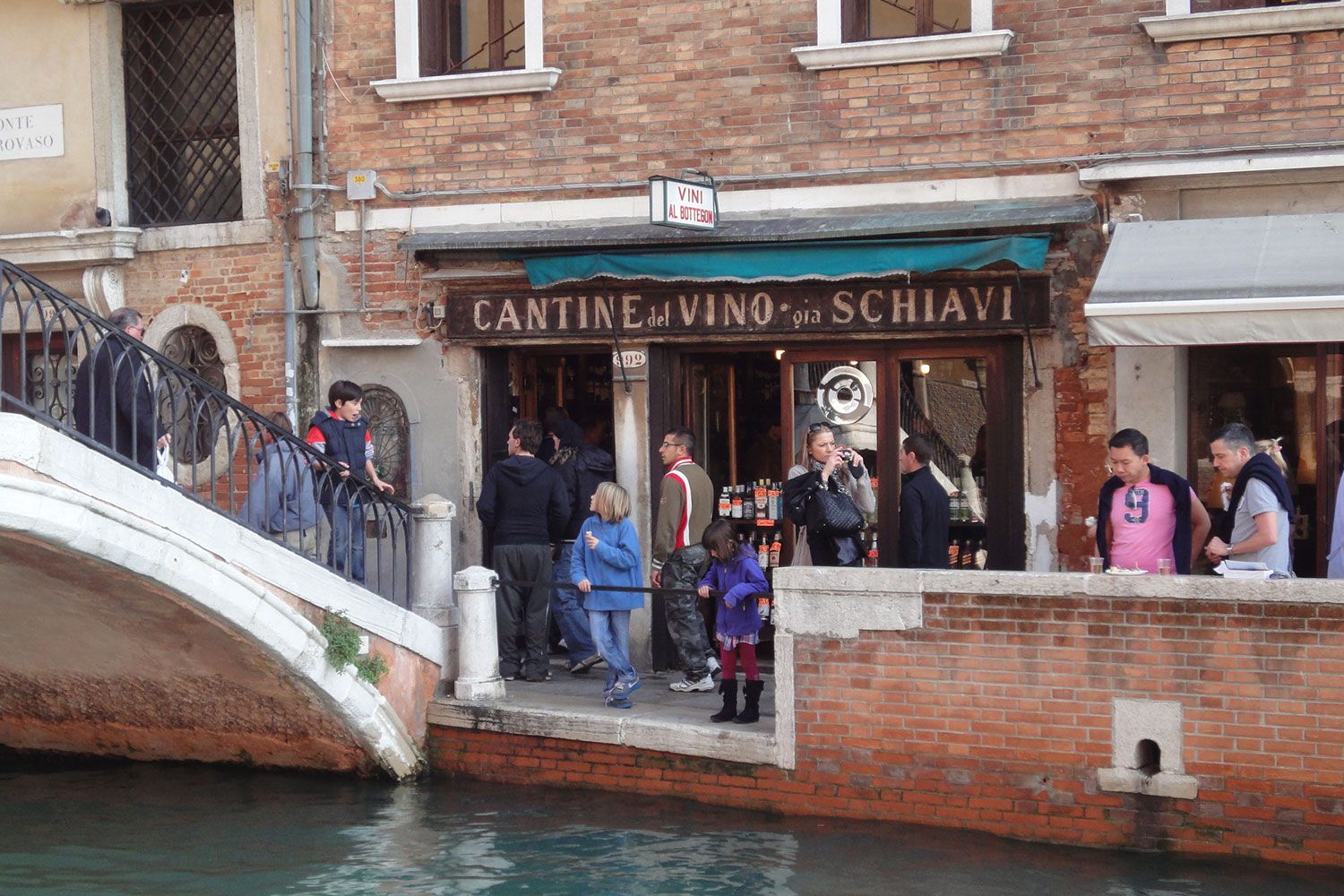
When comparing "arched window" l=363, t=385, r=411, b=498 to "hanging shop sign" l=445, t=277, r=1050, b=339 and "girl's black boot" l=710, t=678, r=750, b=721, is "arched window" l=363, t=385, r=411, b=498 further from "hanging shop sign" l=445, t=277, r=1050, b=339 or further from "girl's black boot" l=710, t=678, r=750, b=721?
"girl's black boot" l=710, t=678, r=750, b=721

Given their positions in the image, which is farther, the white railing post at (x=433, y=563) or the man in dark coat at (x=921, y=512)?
the white railing post at (x=433, y=563)

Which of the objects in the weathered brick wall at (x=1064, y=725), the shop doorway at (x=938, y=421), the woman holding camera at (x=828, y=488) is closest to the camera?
the weathered brick wall at (x=1064, y=725)

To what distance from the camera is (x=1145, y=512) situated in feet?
28.8

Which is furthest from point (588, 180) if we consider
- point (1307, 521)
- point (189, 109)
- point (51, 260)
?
point (1307, 521)

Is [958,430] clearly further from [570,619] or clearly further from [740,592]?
[570,619]

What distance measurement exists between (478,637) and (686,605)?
4.14 feet

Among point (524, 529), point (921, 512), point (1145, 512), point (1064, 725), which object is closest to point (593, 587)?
point (524, 529)

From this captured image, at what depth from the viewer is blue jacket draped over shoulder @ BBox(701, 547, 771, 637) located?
942 cm

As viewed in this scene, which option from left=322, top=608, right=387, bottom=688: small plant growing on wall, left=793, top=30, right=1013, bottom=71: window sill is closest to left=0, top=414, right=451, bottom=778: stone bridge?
left=322, top=608, right=387, bottom=688: small plant growing on wall

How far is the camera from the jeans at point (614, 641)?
10070 mm

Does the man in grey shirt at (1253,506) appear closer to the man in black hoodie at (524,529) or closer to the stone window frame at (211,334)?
the man in black hoodie at (524,529)

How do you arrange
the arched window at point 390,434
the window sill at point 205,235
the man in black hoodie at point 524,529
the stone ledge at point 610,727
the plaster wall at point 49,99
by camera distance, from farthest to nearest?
the plaster wall at point 49,99, the window sill at point 205,235, the arched window at point 390,434, the man in black hoodie at point 524,529, the stone ledge at point 610,727

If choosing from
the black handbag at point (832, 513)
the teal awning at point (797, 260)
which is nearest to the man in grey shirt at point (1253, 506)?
the teal awning at point (797, 260)

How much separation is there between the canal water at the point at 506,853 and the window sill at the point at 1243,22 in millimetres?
4529
